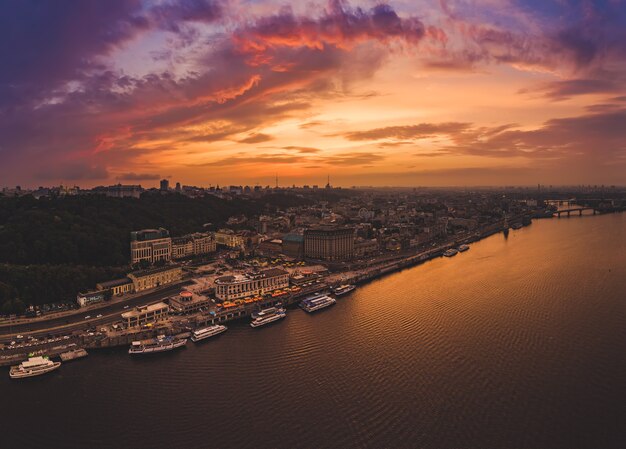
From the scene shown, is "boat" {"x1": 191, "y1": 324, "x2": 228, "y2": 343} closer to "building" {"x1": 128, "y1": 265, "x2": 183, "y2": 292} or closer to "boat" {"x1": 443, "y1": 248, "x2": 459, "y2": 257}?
"building" {"x1": 128, "y1": 265, "x2": 183, "y2": 292}

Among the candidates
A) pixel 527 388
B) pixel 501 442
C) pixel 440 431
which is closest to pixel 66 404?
pixel 440 431

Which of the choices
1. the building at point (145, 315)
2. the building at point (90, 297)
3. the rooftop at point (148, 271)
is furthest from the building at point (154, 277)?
the building at point (145, 315)

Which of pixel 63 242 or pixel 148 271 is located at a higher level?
pixel 63 242

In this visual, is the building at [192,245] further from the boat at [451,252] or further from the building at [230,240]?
the boat at [451,252]

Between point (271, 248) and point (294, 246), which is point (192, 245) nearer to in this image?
point (271, 248)

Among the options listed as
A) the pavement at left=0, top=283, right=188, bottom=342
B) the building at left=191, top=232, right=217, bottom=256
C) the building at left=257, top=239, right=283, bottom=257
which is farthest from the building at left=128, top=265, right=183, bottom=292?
the building at left=257, top=239, right=283, bottom=257

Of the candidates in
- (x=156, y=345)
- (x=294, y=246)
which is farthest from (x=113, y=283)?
(x=294, y=246)

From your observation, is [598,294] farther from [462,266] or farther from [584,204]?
[584,204]
